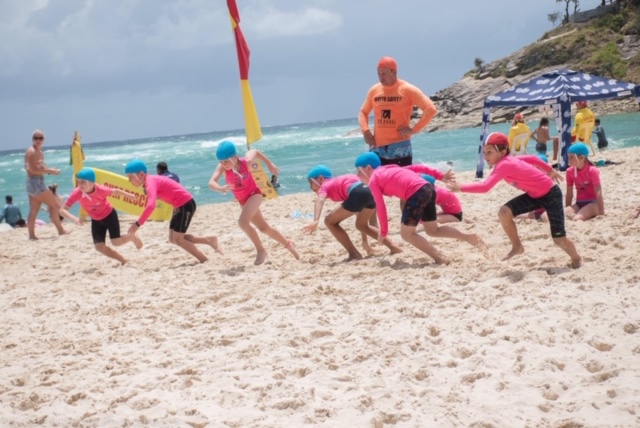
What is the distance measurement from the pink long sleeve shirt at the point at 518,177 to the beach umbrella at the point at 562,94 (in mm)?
9176

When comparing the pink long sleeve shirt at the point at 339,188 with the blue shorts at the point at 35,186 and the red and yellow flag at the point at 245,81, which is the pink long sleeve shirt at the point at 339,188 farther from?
the blue shorts at the point at 35,186

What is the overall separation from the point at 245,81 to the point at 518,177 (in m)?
7.78

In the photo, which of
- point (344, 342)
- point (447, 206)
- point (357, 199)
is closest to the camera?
point (344, 342)

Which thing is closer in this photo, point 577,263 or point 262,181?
point 577,263

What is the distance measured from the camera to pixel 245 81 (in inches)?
483

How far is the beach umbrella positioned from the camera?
46.5 feet

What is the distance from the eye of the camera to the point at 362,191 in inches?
253

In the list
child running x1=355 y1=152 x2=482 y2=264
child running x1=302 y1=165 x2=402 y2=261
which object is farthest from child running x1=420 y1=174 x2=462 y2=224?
child running x1=355 y1=152 x2=482 y2=264

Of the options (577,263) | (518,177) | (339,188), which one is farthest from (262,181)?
(577,263)

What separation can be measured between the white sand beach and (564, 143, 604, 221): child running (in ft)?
2.10

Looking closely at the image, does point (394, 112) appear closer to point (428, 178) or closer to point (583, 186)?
point (428, 178)

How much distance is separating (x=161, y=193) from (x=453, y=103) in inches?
2059

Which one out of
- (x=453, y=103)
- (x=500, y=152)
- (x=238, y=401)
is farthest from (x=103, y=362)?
(x=453, y=103)

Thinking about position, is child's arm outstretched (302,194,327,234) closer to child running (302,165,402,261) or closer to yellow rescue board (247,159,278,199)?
child running (302,165,402,261)
